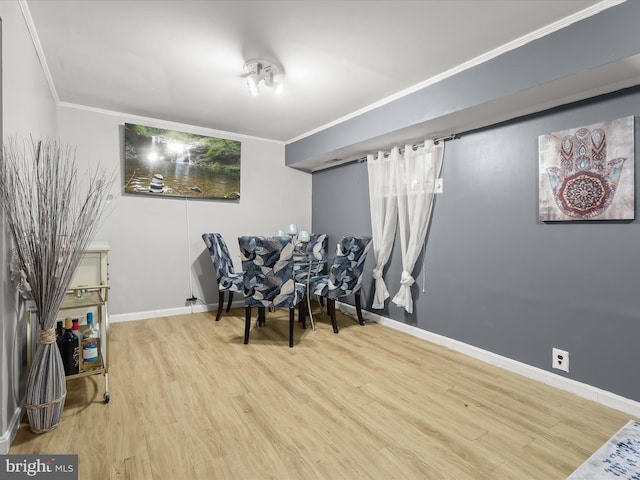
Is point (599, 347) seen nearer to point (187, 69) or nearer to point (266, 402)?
point (266, 402)

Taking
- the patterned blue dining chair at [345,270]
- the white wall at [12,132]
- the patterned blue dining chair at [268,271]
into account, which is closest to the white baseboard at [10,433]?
the white wall at [12,132]

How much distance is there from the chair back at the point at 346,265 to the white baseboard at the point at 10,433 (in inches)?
97.4

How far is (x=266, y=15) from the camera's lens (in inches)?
78.9

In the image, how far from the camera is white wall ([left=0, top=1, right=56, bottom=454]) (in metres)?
1.57

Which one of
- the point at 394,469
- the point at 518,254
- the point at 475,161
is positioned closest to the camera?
the point at 394,469

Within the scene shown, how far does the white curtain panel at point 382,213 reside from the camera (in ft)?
11.9

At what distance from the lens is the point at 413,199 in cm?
338

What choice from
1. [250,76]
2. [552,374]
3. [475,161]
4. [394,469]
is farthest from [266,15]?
[552,374]

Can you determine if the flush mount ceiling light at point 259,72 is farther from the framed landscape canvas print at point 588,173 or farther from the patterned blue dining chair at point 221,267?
the framed landscape canvas print at point 588,173

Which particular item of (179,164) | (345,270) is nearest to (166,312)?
(179,164)

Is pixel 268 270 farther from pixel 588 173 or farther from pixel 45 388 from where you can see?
pixel 588 173

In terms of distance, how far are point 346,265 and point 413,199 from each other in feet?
3.23

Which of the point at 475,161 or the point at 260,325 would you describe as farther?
the point at 260,325

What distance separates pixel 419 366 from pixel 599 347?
1.20 m
